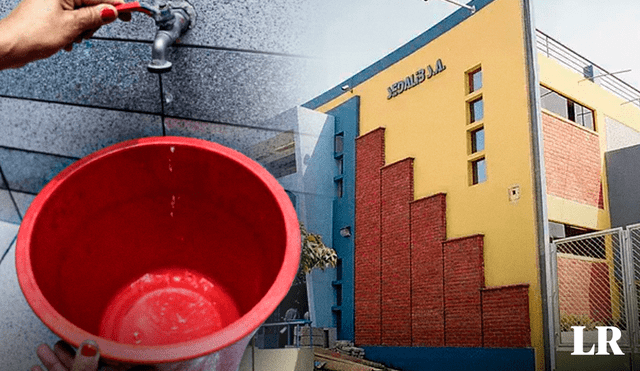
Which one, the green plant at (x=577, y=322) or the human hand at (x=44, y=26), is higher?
the human hand at (x=44, y=26)

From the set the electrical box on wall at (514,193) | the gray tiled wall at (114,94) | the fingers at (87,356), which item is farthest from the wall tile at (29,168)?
the electrical box on wall at (514,193)

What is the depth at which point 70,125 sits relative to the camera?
1279 millimetres

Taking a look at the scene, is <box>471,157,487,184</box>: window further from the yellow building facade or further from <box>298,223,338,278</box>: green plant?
<box>298,223,338,278</box>: green plant

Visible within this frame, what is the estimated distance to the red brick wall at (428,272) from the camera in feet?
9.17

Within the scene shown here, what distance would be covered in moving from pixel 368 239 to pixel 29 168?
193cm

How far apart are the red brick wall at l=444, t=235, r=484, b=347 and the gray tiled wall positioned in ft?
5.59

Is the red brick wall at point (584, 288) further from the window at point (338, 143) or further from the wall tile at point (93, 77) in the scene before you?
the wall tile at point (93, 77)

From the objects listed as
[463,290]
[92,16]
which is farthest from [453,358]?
Answer: [92,16]

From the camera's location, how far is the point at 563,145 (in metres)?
2.81

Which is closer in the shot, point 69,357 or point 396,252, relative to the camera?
point 69,357

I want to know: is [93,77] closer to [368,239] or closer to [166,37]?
[166,37]

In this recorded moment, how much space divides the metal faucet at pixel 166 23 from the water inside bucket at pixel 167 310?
1.24 ft

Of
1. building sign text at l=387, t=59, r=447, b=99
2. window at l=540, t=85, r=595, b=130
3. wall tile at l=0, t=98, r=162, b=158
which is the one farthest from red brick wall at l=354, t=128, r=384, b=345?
wall tile at l=0, t=98, r=162, b=158

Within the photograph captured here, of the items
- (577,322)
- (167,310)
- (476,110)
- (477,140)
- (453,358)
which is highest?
(476,110)
